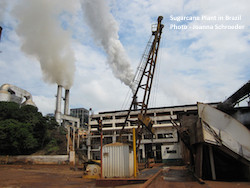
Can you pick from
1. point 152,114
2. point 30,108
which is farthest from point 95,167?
point 152,114

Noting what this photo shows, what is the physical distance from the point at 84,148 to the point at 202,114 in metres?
47.8

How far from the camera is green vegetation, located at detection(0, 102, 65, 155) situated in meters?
36.4

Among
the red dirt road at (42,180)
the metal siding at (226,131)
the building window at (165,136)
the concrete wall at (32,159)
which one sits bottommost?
the red dirt road at (42,180)

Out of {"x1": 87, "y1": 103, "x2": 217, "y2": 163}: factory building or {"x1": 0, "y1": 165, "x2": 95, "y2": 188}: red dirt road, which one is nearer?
{"x1": 0, "y1": 165, "x2": 95, "y2": 188}: red dirt road

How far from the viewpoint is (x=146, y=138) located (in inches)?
1997

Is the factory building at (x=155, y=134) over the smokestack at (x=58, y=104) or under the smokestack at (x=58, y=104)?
under

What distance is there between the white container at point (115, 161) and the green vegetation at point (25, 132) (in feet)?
92.2

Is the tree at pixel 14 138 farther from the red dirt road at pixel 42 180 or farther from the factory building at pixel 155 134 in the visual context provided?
the factory building at pixel 155 134

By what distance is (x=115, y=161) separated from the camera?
14.9 m

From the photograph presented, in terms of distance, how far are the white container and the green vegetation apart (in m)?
28.1

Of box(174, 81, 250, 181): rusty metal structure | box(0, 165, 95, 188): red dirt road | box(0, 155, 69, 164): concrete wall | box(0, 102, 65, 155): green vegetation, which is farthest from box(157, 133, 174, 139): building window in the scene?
box(174, 81, 250, 181): rusty metal structure

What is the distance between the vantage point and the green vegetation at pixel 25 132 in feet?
119

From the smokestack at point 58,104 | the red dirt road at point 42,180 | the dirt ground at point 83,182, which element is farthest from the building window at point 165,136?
the red dirt road at point 42,180

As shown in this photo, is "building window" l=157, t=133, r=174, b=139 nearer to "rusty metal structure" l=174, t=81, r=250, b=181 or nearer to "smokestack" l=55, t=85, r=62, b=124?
"smokestack" l=55, t=85, r=62, b=124
